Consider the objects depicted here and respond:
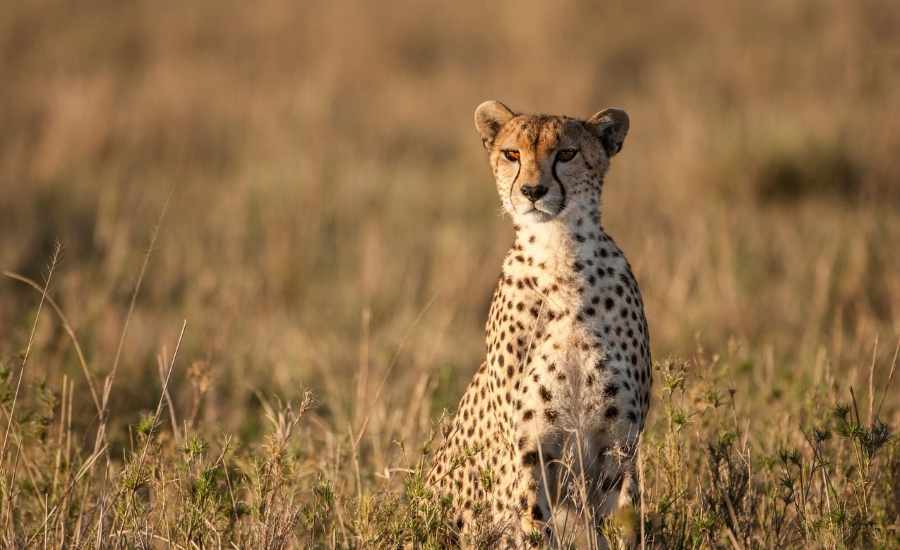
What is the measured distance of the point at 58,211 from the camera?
22.3 ft

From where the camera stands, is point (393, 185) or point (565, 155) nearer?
point (565, 155)

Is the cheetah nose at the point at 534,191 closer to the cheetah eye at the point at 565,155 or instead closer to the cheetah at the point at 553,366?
the cheetah at the point at 553,366

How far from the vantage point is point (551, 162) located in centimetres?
295

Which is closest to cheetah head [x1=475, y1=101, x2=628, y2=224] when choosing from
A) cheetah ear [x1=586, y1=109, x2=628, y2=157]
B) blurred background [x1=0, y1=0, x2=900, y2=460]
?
cheetah ear [x1=586, y1=109, x2=628, y2=157]

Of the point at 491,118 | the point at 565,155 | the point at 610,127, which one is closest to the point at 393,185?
the point at 491,118

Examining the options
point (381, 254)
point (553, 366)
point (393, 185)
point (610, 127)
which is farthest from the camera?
point (393, 185)

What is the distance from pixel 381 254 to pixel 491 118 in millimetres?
3075

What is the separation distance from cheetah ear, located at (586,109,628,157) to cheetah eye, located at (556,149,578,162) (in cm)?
15

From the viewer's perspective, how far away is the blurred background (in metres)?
4.92

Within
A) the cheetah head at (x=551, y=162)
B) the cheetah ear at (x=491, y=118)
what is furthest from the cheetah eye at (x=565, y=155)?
the cheetah ear at (x=491, y=118)

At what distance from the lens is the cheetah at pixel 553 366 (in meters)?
2.83

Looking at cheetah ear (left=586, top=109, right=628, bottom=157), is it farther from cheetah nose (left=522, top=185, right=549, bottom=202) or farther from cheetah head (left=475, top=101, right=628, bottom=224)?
cheetah nose (left=522, top=185, right=549, bottom=202)

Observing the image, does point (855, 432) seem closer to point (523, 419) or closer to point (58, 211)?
point (523, 419)

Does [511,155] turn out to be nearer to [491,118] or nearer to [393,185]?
[491,118]
